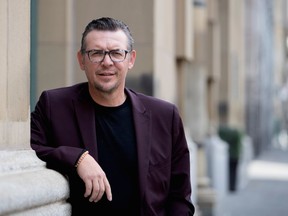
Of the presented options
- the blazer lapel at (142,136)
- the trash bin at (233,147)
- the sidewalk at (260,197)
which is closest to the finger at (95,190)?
the blazer lapel at (142,136)

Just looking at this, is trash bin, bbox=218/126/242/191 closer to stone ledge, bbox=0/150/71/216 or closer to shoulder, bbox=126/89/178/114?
shoulder, bbox=126/89/178/114

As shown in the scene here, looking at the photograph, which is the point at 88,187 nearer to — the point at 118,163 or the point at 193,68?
the point at 118,163

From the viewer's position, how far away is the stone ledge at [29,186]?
115 inches

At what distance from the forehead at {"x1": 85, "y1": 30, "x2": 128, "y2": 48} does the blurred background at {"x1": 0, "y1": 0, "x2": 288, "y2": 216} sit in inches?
13.3

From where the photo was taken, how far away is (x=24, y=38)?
11.3 feet

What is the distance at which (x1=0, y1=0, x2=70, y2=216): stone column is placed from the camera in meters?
3.17

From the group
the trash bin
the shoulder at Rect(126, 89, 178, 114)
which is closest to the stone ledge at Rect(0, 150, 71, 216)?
the shoulder at Rect(126, 89, 178, 114)

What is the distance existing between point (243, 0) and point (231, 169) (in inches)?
265

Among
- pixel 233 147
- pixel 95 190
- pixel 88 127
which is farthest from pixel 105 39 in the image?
pixel 233 147

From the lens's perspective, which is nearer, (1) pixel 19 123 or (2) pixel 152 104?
(1) pixel 19 123

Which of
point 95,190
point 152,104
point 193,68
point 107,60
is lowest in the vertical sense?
point 95,190

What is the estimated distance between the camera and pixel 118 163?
3340 millimetres

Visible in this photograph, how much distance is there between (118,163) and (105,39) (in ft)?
1.77

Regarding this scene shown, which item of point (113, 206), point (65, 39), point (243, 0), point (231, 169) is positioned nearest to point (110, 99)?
point (113, 206)
